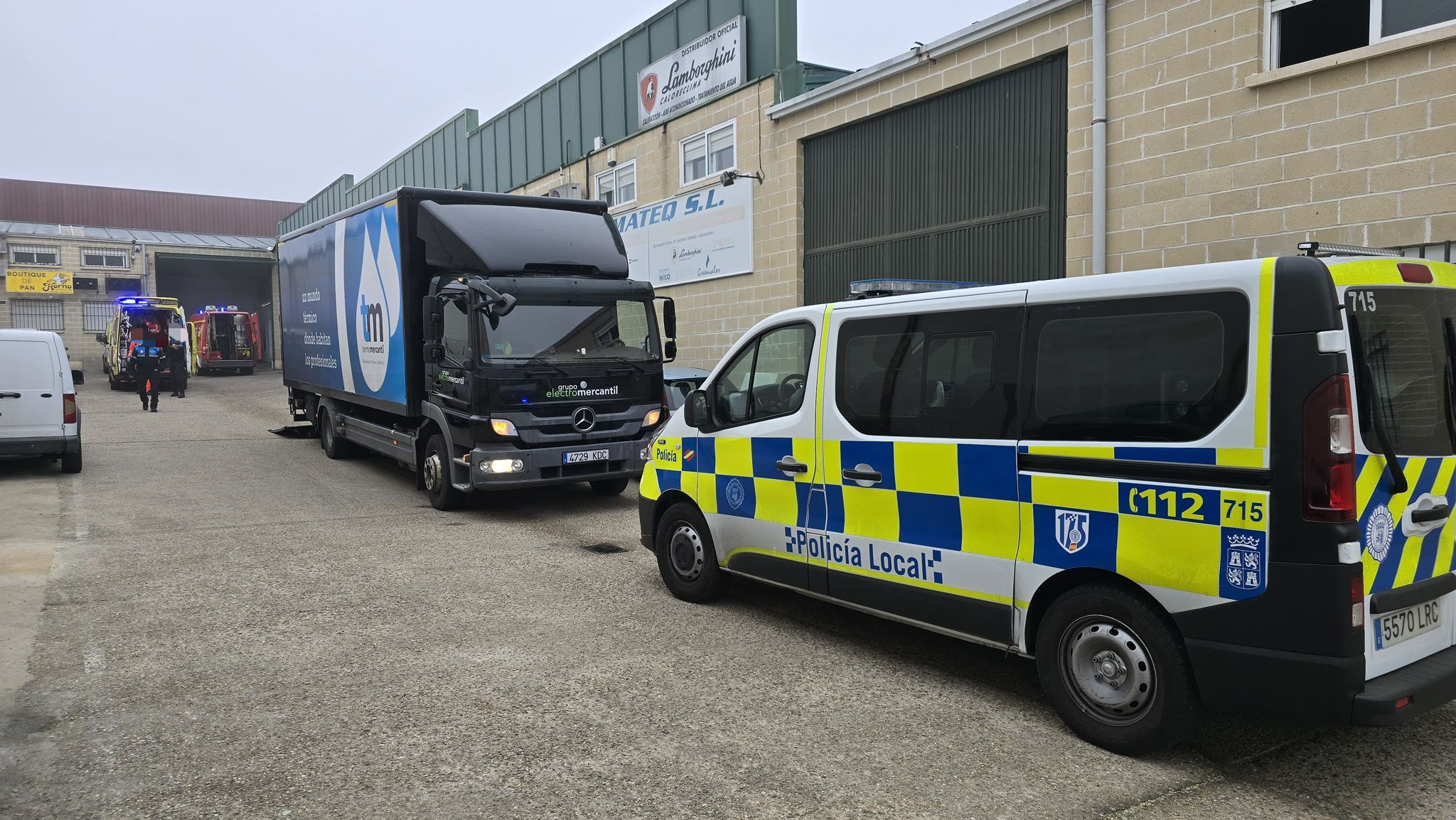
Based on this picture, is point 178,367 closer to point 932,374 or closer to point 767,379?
point 767,379

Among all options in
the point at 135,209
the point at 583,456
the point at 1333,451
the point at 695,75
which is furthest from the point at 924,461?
the point at 135,209

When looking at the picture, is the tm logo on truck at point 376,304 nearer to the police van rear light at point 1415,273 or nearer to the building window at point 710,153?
the building window at point 710,153

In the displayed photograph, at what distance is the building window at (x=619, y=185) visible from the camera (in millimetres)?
18938

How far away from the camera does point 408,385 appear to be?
10039 mm

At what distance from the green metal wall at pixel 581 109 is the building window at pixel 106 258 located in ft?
63.7

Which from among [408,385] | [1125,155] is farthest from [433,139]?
[1125,155]

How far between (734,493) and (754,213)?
10.5m

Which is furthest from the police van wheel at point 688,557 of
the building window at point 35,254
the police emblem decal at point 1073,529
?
the building window at point 35,254

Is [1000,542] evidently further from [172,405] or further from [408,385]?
[172,405]

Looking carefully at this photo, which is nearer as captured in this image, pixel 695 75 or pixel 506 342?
pixel 506 342

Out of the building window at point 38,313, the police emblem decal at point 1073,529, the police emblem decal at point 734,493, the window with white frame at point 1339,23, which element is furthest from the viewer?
the building window at point 38,313

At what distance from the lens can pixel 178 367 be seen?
1012 inches

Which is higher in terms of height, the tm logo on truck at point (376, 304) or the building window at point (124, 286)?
the building window at point (124, 286)

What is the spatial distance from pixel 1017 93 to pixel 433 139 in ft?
70.2
